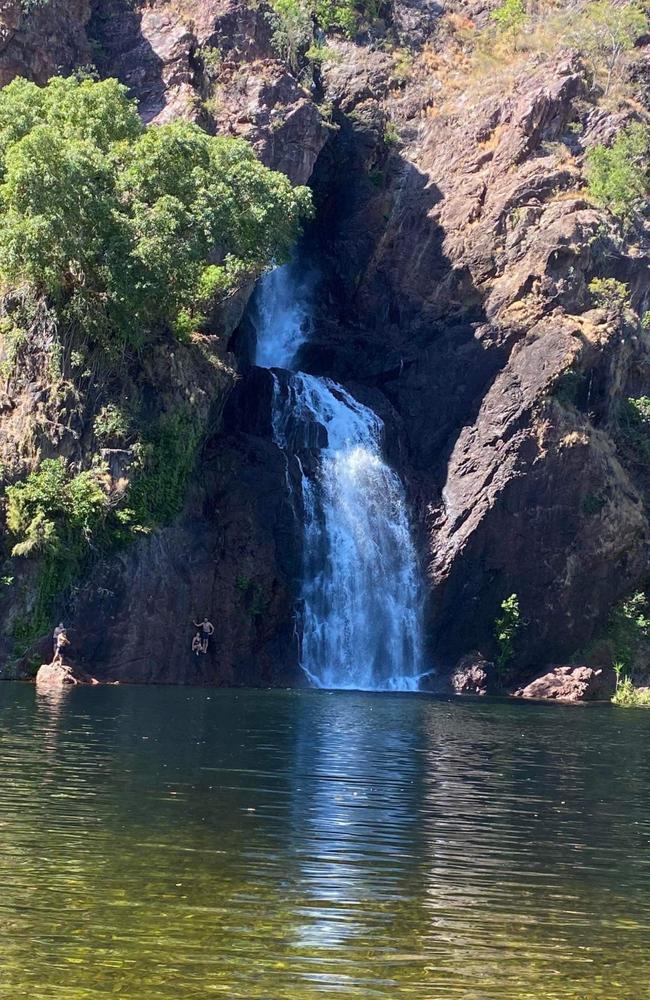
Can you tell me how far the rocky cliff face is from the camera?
53875 millimetres

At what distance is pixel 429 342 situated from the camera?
213 feet

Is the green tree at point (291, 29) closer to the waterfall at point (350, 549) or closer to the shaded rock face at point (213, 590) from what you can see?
the waterfall at point (350, 549)

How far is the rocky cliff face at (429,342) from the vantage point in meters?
53.9

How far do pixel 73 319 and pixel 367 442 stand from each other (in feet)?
49.7

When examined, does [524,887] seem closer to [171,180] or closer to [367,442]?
[171,180]

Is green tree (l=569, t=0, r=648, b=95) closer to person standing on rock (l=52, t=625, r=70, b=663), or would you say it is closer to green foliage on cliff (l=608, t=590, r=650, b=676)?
green foliage on cliff (l=608, t=590, r=650, b=676)

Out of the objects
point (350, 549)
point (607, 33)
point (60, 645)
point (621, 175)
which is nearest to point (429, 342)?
point (350, 549)

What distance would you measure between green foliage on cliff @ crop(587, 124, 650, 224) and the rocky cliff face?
103cm

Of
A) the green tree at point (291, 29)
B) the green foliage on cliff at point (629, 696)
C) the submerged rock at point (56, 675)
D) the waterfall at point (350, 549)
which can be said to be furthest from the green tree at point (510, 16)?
the submerged rock at point (56, 675)

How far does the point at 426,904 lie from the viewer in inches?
617

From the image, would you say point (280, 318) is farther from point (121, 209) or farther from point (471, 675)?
point (471, 675)

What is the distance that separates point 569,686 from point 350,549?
10937 mm

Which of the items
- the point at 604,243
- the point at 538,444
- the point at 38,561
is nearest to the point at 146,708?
the point at 38,561

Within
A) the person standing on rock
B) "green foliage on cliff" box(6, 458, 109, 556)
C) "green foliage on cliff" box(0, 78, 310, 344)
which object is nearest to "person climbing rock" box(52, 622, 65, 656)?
the person standing on rock
